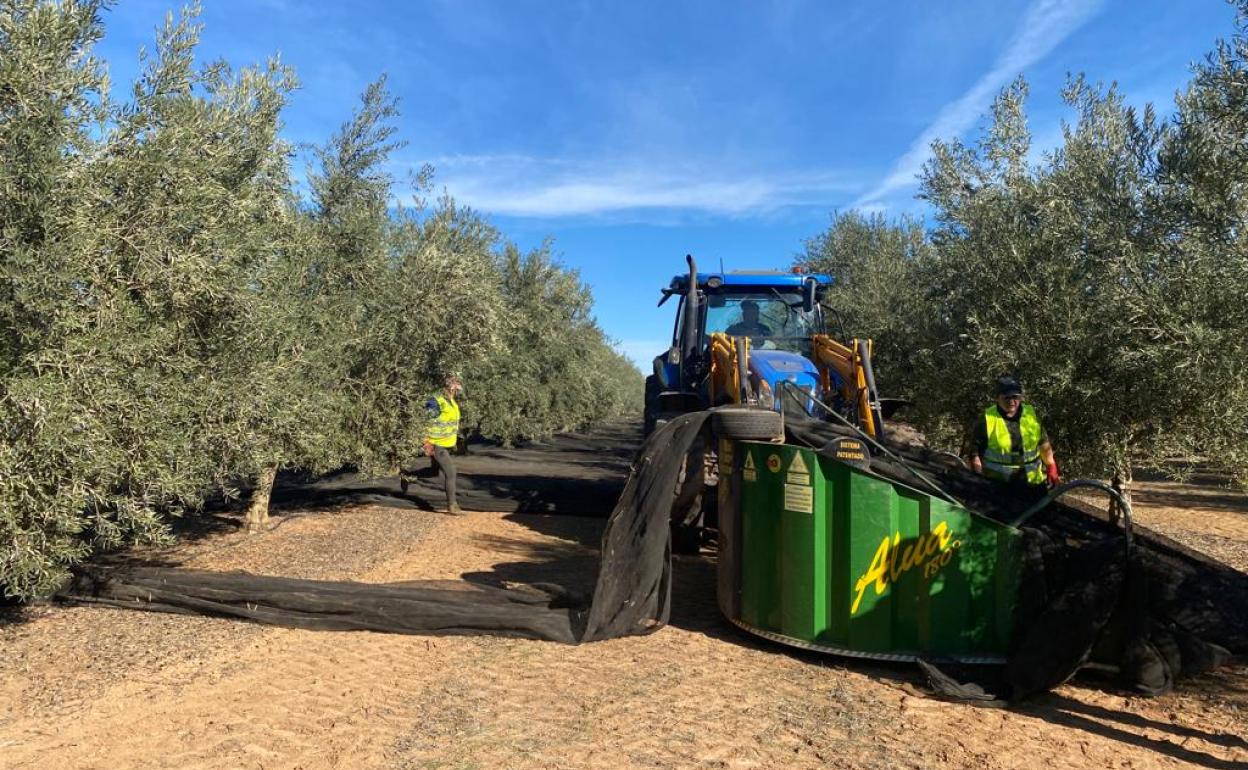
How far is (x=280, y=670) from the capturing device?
15.7 ft

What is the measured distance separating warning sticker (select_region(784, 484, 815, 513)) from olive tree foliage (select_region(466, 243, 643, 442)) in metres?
11.8

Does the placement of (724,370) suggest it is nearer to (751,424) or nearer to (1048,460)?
(751,424)

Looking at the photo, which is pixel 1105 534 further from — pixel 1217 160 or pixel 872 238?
pixel 872 238

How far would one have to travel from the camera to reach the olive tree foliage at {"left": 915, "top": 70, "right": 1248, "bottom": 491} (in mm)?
5742

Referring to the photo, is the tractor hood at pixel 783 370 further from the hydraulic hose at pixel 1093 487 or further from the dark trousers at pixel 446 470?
the dark trousers at pixel 446 470

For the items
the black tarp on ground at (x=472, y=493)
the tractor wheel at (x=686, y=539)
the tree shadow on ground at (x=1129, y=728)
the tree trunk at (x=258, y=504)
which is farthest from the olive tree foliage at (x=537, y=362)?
the tree shadow on ground at (x=1129, y=728)

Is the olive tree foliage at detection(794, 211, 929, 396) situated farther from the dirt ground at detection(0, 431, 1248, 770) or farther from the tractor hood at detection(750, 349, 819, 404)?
the dirt ground at detection(0, 431, 1248, 770)

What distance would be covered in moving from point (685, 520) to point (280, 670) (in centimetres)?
443

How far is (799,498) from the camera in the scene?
16.4 ft

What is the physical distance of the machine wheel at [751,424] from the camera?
541 cm

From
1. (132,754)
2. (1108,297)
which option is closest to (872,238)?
(1108,297)

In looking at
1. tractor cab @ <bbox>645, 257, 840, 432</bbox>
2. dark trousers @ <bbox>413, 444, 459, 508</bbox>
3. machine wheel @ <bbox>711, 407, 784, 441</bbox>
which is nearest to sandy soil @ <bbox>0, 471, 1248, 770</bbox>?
machine wheel @ <bbox>711, 407, 784, 441</bbox>

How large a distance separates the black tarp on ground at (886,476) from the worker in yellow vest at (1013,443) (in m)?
0.54

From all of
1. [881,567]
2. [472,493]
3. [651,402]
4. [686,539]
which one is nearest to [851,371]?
[686,539]
